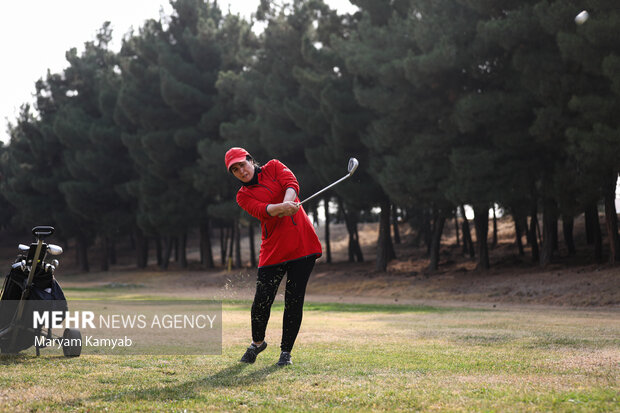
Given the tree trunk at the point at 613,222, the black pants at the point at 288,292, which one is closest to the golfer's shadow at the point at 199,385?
the black pants at the point at 288,292

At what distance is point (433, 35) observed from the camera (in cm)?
2586

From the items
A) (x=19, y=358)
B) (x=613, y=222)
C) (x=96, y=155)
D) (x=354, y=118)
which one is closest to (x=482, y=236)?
(x=613, y=222)

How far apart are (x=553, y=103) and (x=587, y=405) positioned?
20.2 metres

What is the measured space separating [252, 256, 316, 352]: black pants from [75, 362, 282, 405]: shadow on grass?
39 centimetres

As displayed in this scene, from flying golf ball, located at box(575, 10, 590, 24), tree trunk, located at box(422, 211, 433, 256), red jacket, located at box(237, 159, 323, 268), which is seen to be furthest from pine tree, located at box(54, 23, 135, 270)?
red jacket, located at box(237, 159, 323, 268)

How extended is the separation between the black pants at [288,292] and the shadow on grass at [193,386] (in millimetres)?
395

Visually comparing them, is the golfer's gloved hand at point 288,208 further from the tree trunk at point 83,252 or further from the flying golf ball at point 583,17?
the tree trunk at point 83,252

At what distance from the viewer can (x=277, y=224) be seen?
6363 millimetres

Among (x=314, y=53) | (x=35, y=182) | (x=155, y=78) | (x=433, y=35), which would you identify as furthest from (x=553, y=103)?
(x=35, y=182)

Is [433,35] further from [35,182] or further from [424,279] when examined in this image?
[35,182]

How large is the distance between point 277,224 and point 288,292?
64 cm

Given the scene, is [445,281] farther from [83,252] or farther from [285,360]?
[83,252]

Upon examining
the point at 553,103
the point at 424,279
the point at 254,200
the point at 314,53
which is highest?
the point at 314,53

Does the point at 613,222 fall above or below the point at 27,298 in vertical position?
above
